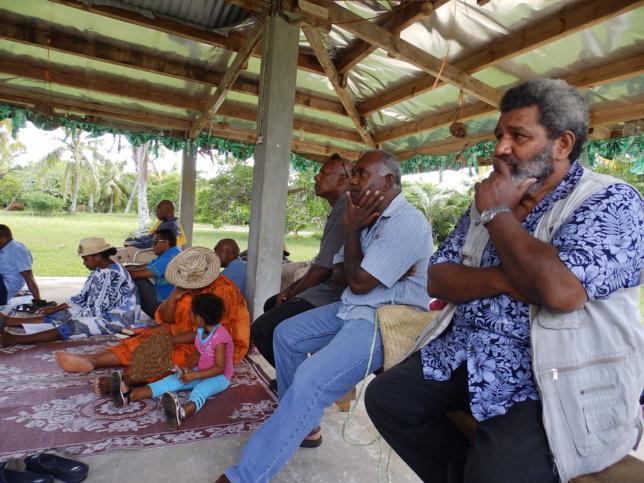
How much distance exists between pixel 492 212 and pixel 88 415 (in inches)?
110

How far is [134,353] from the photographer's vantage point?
301cm

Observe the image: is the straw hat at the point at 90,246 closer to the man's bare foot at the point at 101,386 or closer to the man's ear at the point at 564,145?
the man's bare foot at the point at 101,386

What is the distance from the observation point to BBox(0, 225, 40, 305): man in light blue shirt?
4.84 m

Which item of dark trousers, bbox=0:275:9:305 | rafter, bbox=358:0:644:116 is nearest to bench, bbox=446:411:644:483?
rafter, bbox=358:0:644:116

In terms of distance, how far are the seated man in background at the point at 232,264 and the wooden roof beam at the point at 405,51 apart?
8.48ft

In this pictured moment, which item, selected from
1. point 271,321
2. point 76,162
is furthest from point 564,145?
point 76,162

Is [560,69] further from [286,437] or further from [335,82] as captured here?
[286,437]

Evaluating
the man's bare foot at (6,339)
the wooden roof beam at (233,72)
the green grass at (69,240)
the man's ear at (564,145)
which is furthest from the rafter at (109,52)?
the green grass at (69,240)

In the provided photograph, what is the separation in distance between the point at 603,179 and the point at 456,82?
3.48 m

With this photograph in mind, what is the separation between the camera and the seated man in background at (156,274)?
467cm

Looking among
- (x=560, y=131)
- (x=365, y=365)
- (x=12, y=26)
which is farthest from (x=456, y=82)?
(x=12, y=26)

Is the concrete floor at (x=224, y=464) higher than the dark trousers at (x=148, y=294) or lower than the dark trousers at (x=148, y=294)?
lower

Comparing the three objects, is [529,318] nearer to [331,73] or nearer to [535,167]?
[535,167]

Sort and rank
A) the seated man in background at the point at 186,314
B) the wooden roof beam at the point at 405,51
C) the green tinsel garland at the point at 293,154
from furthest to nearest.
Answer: the green tinsel garland at the point at 293,154 → the wooden roof beam at the point at 405,51 → the seated man in background at the point at 186,314
